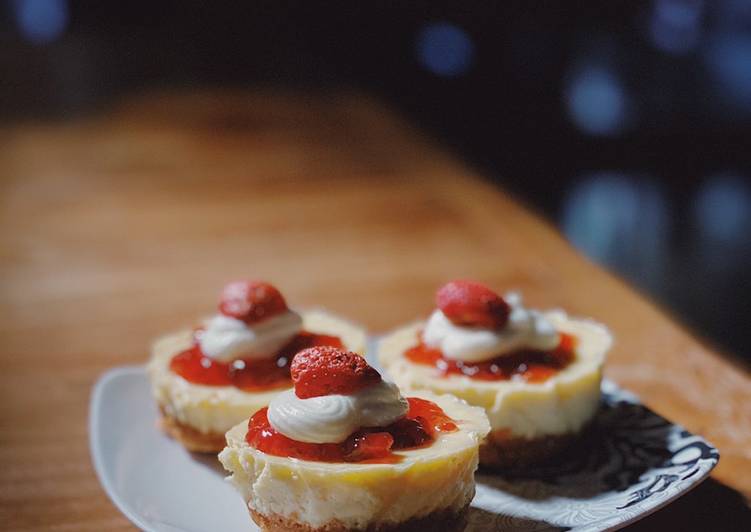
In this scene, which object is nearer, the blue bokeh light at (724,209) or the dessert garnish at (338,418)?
the dessert garnish at (338,418)

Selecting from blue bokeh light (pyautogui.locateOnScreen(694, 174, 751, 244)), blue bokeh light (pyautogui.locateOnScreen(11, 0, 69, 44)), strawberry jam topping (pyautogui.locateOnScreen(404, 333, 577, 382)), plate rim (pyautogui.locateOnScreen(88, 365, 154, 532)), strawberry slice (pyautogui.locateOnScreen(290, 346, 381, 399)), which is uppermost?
strawberry slice (pyautogui.locateOnScreen(290, 346, 381, 399))

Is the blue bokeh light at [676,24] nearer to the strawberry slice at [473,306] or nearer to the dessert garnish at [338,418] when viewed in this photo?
the strawberry slice at [473,306]

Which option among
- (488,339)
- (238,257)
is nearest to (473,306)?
(488,339)

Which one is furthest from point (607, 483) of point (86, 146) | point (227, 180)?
point (86, 146)

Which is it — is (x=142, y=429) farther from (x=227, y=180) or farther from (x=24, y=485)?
(x=227, y=180)

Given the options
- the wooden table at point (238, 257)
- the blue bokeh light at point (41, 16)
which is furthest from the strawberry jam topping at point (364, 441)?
the blue bokeh light at point (41, 16)

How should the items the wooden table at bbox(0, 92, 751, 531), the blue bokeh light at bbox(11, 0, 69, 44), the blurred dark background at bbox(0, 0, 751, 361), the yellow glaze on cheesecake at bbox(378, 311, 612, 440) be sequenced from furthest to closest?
1. the blue bokeh light at bbox(11, 0, 69, 44)
2. the blurred dark background at bbox(0, 0, 751, 361)
3. the wooden table at bbox(0, 92, 751, 531)
4. the yellow glaze on cheesecake at bbox(378, 311, 612, 440)

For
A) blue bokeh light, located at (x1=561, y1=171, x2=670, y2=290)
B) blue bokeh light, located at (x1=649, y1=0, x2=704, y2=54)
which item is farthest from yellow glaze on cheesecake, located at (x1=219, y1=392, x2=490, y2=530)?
blue bokeh light, located at (x1=649, y1=0, x2=704, y2=54)

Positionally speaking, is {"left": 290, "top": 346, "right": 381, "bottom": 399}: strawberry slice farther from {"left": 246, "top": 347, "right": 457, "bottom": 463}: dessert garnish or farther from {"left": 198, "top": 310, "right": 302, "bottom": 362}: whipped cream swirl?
{"left": 198, "top": 310, "right": 302, "bottom": 362}: whipped cream swirl
